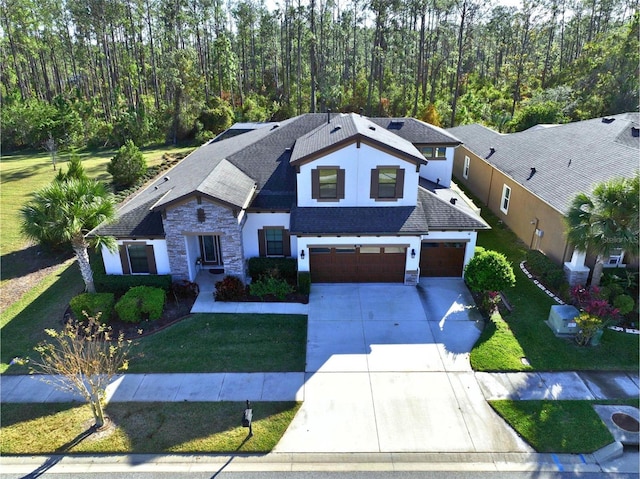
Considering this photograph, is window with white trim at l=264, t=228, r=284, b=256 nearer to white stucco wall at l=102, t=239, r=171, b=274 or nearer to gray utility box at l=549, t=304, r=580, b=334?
white stucco wall at l=102, t=239, r=171, b=274

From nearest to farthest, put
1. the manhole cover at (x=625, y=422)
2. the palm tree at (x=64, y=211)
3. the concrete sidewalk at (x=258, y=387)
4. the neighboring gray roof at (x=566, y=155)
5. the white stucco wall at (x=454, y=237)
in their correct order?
1. the manhole cover at (x=625, y=422)
2. the concrete sidewalk at (x=258, y=387)
3. the palm tree at (x=64, y=211)
4. the white stucco wall at (x=454, y=237)
5. the neighboring gray roof at (x=566, y=155)

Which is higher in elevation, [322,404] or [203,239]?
[203,239]

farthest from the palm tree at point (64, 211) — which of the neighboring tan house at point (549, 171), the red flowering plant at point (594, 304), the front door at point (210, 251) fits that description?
the neighboring tan house at point (549, 171)

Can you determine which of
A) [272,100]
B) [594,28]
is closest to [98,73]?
[272,100]

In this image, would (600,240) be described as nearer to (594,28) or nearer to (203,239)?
(203,239)

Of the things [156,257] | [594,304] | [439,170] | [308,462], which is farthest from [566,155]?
[156,257]

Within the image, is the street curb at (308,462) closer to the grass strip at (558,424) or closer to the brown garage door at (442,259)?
the grass strip at (558,424)
